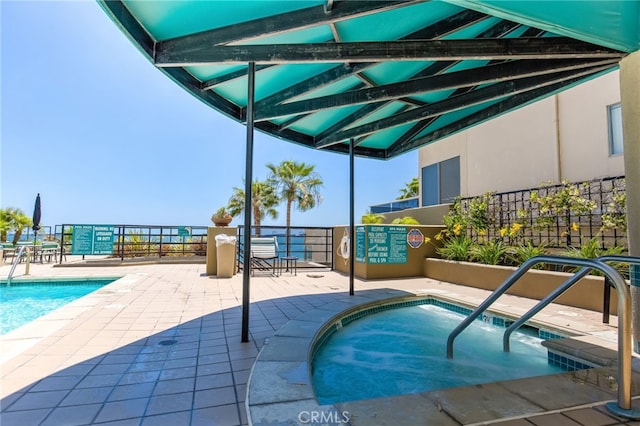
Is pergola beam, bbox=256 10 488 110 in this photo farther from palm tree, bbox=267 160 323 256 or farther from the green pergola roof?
palm tree, bbox=267 160 323 256

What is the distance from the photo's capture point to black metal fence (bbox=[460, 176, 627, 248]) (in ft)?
16.5

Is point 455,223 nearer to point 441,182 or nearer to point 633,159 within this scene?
point 441,182

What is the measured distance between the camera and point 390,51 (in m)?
2.56

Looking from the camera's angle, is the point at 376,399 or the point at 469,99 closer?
the point at 376,399

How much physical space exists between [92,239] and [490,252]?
34.8ft

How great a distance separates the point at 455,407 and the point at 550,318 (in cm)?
286

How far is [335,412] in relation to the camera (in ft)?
5.33

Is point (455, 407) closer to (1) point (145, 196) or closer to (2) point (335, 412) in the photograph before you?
(2) point (335, 412)

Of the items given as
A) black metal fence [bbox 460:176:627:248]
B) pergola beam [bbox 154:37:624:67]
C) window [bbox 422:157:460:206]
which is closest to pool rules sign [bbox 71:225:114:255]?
pergola beam [bbox 154:37:624:67]

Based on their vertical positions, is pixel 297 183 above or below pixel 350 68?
above

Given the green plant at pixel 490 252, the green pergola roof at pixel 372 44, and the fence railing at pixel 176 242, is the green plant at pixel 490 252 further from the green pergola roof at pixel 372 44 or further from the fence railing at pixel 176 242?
the fence railing at pixel 176 242

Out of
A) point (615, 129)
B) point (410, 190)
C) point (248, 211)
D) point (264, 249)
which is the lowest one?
point (264, 249)

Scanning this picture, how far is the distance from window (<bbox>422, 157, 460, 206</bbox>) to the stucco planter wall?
3829 mm

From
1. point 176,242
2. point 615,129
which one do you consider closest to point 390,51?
point 615,129
